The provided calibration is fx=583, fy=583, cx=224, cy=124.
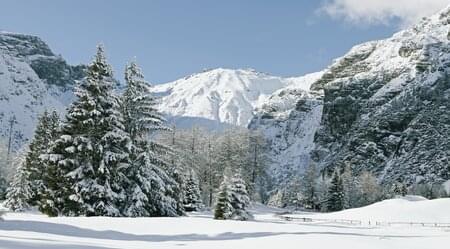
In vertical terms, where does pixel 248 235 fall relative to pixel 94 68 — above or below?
below

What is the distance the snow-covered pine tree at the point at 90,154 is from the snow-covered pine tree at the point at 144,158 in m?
0.86

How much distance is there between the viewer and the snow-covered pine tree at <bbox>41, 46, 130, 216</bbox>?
2858 centimetres

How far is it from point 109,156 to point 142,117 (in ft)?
17.2

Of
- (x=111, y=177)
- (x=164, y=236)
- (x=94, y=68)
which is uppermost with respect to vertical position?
(x=94, y=68)

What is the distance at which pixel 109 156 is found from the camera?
29438 millimetres

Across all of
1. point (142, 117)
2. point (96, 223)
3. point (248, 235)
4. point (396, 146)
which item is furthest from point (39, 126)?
point (396, 146)

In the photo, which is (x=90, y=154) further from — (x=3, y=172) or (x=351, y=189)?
(x=351, y=189)

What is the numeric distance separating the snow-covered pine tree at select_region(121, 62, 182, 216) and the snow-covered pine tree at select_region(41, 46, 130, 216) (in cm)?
86

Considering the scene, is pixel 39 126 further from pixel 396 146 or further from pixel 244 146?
pixel 396 146

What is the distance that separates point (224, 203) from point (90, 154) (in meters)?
15.2

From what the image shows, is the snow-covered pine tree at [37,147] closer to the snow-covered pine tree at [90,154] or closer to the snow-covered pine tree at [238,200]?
the snow-covered pine tree at [90,154]

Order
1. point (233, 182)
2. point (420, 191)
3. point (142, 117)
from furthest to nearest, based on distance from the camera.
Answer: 1. point (420, 191)
2. point (233, 182)
3. point (142, 117)

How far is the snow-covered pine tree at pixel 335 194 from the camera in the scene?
85.2 meters

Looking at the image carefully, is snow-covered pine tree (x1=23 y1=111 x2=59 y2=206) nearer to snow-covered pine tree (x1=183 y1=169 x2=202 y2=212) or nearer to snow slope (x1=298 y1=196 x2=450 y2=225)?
snow-covered pine tree (x1=183 y1=169 x2=202 y2=212)
